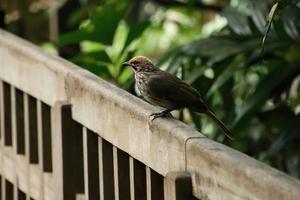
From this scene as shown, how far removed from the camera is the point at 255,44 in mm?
4758

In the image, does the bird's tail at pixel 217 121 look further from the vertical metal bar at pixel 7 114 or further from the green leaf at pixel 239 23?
the vertical metal bar at pixel 7 114

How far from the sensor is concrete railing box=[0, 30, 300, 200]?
2543mm

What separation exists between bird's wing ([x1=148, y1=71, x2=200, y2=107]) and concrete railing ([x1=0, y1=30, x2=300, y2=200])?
11.6 inches

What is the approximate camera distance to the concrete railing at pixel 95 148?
2543 mm

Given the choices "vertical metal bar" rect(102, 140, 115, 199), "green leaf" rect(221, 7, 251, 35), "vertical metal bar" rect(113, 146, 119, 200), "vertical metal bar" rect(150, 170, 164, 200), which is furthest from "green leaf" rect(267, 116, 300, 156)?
"vertical metal bar" rect(150, 170, 164, 200)

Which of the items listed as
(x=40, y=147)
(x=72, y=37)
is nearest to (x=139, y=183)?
(x=40, y=147)

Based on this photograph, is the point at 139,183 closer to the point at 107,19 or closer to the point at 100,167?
the point at 100,167

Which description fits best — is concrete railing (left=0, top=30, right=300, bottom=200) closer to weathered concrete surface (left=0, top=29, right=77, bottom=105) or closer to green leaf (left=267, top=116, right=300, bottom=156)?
weathered concrete surface (left=0, top=29, right=77, bottom=105)

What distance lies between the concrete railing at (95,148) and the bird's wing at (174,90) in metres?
0.29

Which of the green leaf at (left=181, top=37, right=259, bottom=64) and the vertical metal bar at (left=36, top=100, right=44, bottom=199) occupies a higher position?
the green leaf at (left=181, top=37, right=259, bottom=64)

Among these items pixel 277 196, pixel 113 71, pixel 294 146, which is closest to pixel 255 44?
pixel 294 146

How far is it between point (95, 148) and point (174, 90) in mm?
400

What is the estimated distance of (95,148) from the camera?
12.1 feet

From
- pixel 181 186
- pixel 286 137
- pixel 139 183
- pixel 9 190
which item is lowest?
pixel 9 190
